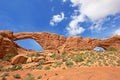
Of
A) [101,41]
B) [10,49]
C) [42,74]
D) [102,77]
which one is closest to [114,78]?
[102,77]

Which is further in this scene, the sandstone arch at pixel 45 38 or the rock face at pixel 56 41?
the sandstone arch at pixel 45 38

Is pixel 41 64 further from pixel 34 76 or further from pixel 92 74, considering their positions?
pixel 92 74

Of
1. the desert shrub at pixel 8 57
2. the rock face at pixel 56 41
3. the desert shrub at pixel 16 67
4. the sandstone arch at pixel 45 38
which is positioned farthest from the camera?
the sandstone arch at pixel 45 38

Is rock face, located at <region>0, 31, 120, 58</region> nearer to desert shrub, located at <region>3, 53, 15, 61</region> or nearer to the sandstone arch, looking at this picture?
the sandstone arch

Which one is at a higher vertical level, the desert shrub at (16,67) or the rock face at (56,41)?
the rock face at (56,41)

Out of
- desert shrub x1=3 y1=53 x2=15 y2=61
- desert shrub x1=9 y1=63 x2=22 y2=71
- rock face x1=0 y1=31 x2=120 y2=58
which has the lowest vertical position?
desert shrub x1=9 y1=63 x2=22 y2=71

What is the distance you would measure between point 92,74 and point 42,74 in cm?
548

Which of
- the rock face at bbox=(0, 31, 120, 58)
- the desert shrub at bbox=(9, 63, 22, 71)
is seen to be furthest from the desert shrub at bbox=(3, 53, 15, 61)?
the rock face at bbox=(0, 31, 120, 58)

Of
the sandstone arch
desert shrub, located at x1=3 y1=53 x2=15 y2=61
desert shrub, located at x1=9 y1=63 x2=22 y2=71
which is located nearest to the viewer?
desert shrub, located at x1=9 y1=63 x2=22 y2=71

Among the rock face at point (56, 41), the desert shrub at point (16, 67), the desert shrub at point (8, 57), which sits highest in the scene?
the rock face at point (56, 41)

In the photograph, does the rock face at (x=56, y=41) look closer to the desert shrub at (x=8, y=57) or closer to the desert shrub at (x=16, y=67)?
the desert shrub at (x=8, y=57)

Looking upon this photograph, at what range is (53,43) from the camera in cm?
4312

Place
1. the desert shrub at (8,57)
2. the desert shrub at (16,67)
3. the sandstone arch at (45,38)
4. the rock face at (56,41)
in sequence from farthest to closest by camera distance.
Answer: the sandstone arch at (45,38), the rock face at (56,41), the desert shrub at (8,57), the desert shrub at (16,67)

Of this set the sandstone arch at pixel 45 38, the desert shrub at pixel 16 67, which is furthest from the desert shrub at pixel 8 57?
the sandstone arch at pixel 45 38
